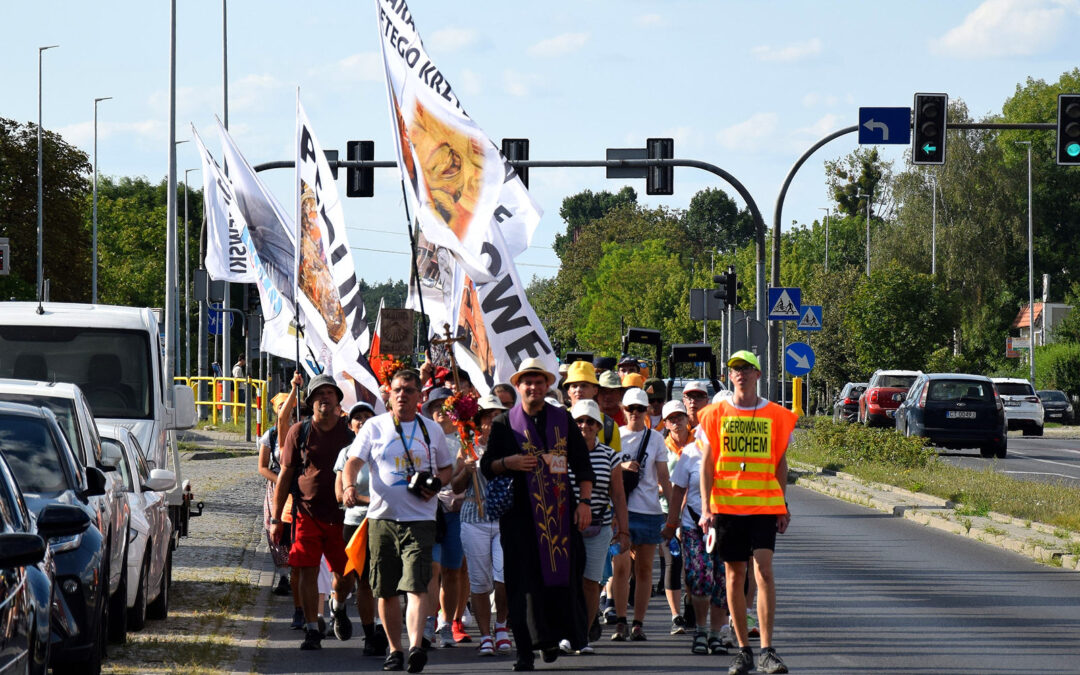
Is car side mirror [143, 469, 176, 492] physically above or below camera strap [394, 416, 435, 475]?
below

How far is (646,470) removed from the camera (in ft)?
38.5

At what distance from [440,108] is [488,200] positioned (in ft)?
2.88

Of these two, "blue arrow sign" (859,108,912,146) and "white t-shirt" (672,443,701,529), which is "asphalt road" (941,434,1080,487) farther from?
"white t-shirt" (672,443,701,529)

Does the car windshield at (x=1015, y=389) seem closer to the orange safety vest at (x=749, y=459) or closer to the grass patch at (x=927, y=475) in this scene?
the grass patch at (x=927, y=475)

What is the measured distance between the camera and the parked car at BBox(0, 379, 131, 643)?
9.90m

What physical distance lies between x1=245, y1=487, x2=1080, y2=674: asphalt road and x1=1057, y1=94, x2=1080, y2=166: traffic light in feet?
26.9

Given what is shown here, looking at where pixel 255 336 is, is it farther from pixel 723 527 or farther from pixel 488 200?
pixel 723 527

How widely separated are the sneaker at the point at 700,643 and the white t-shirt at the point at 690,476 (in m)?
0.72

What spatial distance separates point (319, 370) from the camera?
12.9 m

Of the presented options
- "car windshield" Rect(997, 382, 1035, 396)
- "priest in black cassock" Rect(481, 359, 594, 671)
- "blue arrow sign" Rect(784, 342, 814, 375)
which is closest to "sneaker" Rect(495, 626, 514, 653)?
"priest in black cassock" Rect(481, 359, 594, 671)

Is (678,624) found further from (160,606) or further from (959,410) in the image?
(959,410)

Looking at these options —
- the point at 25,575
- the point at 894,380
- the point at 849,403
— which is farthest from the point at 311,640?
the point at 849,403

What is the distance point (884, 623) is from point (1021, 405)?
40205 millimetres

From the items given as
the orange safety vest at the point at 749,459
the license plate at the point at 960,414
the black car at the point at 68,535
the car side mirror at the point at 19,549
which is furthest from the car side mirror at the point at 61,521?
the license plate at the point at 960,414
